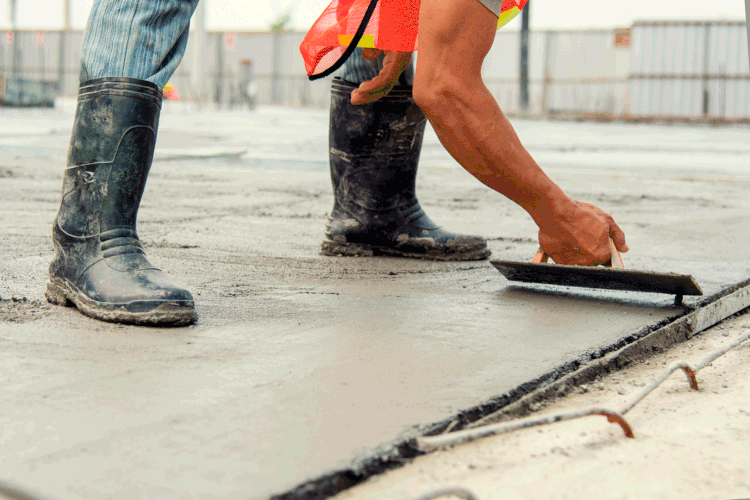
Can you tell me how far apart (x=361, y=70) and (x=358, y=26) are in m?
0.36

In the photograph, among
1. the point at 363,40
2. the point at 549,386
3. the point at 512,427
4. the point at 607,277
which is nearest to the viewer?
the point at 512,427

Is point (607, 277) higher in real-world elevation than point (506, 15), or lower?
lower

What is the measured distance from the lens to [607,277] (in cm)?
174

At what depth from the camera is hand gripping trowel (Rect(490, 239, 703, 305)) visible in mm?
1676

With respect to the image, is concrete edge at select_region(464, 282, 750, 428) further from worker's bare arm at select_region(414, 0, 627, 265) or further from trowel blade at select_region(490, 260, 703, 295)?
worker's bare arm at select_region(414, 0, 627, 265)

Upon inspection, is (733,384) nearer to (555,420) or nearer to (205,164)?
(555,420)

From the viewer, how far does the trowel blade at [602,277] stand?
1673 millimetres

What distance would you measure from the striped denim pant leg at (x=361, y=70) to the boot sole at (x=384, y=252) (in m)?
0.48

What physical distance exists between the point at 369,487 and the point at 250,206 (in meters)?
2.70

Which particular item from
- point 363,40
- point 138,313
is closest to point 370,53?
point 363,40

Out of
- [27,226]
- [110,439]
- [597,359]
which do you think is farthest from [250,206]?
[110,439]

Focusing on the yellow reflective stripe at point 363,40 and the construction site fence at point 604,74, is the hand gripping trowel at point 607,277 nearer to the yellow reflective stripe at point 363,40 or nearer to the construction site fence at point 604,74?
the yellow reflective stripe at point 363,40

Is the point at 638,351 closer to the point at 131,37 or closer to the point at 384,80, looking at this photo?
the point at 384,80

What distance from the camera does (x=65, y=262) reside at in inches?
65.1
